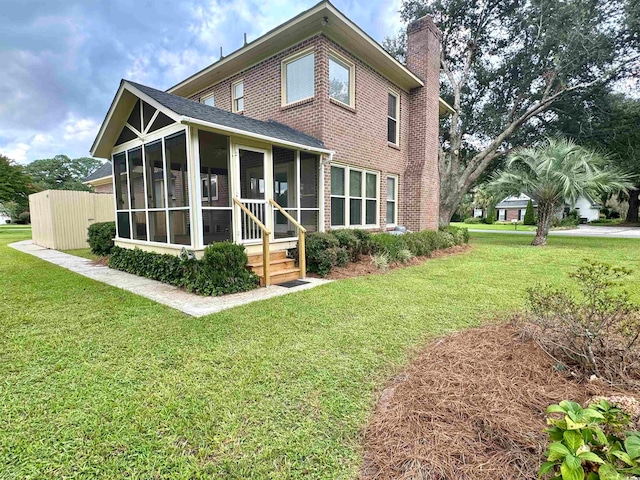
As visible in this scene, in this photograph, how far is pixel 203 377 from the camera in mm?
2865

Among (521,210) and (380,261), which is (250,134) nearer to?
(380,261)

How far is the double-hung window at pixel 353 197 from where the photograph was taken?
9.45m

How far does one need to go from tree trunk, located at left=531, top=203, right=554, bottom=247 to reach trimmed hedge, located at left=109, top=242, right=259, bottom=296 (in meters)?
13.0

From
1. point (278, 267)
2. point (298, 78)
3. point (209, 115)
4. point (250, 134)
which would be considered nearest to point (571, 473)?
point (278, 267)

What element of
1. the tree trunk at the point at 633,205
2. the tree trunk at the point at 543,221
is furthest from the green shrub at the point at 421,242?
the tree trunk at the point at 633,205

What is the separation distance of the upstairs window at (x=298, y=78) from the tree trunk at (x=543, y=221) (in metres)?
11.1

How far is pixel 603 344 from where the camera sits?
8.80 feet

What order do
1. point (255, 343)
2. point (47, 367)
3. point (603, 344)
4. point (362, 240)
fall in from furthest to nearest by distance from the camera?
point (362, 240)
point (255, 343)
point (47, 367)
point (603, 344)

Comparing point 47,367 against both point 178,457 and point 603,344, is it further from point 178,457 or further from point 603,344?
point 603,344

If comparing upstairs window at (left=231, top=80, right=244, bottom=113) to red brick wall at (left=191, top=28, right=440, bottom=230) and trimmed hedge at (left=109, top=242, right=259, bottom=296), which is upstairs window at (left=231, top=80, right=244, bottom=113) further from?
trimmed hedge at (left=109, top=242, right=259, bottom=296)

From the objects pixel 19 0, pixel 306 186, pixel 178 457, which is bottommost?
pixel 178 457

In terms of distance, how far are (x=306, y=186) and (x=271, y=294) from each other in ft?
13.1

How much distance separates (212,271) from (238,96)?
7551mm

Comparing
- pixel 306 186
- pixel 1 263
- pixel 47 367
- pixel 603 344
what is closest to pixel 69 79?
pixel 1 263
